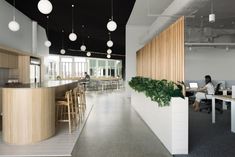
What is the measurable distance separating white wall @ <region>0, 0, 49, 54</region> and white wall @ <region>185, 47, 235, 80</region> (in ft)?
23.7

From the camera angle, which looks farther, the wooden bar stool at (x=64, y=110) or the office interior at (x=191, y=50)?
the wooden bar stool at (x=64, y=110)

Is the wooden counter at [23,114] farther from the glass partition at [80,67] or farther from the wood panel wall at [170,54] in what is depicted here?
the glass partition at [80,67]

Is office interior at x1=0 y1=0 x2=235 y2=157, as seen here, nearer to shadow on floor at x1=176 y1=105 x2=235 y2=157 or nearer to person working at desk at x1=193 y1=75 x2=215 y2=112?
shadow on floor at x1=176 y1=105 x2=235 y2=157

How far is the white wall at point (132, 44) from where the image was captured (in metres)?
11.3

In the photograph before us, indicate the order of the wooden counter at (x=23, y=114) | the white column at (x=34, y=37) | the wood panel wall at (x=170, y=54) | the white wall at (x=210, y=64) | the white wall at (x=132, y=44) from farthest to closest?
the white wall at (x=132, y=44), the white wall at (x=210, y=64), the white column at (x=34, y=37), the wooden counter at (x=23, y=114), the wood panel wall at (x=170, y=54)

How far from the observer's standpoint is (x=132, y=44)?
37.2 feet

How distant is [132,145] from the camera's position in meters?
3.98

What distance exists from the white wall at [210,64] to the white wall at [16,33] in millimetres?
7221

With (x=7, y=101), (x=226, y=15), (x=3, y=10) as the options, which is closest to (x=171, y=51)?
(x=7, y=101)

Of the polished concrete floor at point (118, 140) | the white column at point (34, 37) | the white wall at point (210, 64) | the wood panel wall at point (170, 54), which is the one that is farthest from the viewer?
the white wall at point (210, 64)

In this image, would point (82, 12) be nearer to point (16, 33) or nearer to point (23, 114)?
point (16, 33)

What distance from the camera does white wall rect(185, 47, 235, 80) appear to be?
34.5ft

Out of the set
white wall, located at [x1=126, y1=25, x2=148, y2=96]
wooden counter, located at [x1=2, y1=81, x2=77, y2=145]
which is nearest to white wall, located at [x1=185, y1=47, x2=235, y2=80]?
white wall, located at [x1=126, y1=25, x2=148, y2=96]

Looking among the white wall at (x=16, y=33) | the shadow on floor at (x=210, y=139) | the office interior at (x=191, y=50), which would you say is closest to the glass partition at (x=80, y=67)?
the office interior at (x=191, y=50)
